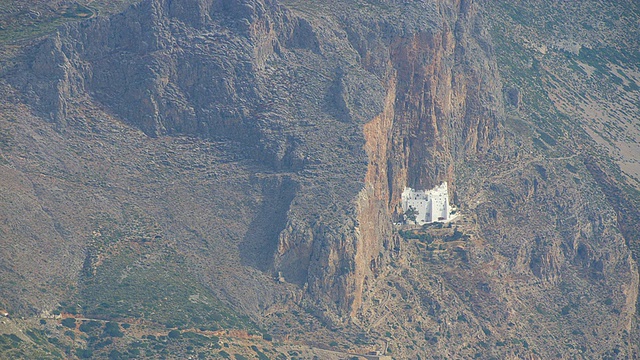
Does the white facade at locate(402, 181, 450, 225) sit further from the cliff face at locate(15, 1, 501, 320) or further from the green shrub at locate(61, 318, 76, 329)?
the green shrub at locate(61, 318, 76, 329)

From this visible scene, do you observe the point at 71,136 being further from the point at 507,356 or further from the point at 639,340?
the point at 639,340

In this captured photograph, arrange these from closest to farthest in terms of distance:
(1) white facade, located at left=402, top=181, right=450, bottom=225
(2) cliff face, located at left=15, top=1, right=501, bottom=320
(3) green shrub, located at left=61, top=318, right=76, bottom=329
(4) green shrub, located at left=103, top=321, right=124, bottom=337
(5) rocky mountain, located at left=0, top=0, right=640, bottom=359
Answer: (3) green shrub, located at left=61, top=318, right=76, bottom=329, (4) green shrub, located at left=103, top=321, right=124, bottom=337, (5) rocky mountain, located at left=0, top=0, right=640, bottom=359, (2) cliff face, located at left=15, top=1, right=501, bottom=320, (1) white facade, located at left=402, top=181, right=450, bottom=225

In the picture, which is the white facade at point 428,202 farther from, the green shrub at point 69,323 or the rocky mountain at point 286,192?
the green shrub at point 69,323

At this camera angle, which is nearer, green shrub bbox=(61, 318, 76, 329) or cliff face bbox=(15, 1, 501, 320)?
green shrub bbox=(61, 318, 76, 329)

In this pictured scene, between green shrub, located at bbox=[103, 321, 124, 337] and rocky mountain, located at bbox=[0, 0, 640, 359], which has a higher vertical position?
rocky mountain, located at bbox=[0, 0, 640, 359]

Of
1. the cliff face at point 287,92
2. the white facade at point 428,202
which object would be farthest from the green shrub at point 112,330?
the white facade at point 428,202

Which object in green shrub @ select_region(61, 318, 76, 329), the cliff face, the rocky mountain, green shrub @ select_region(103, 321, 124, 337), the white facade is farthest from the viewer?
the white facade

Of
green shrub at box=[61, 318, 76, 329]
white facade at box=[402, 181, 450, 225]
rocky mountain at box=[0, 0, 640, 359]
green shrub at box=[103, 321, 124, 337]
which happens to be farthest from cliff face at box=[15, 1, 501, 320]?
green shrub at box=[61, 318, 76, 329]
